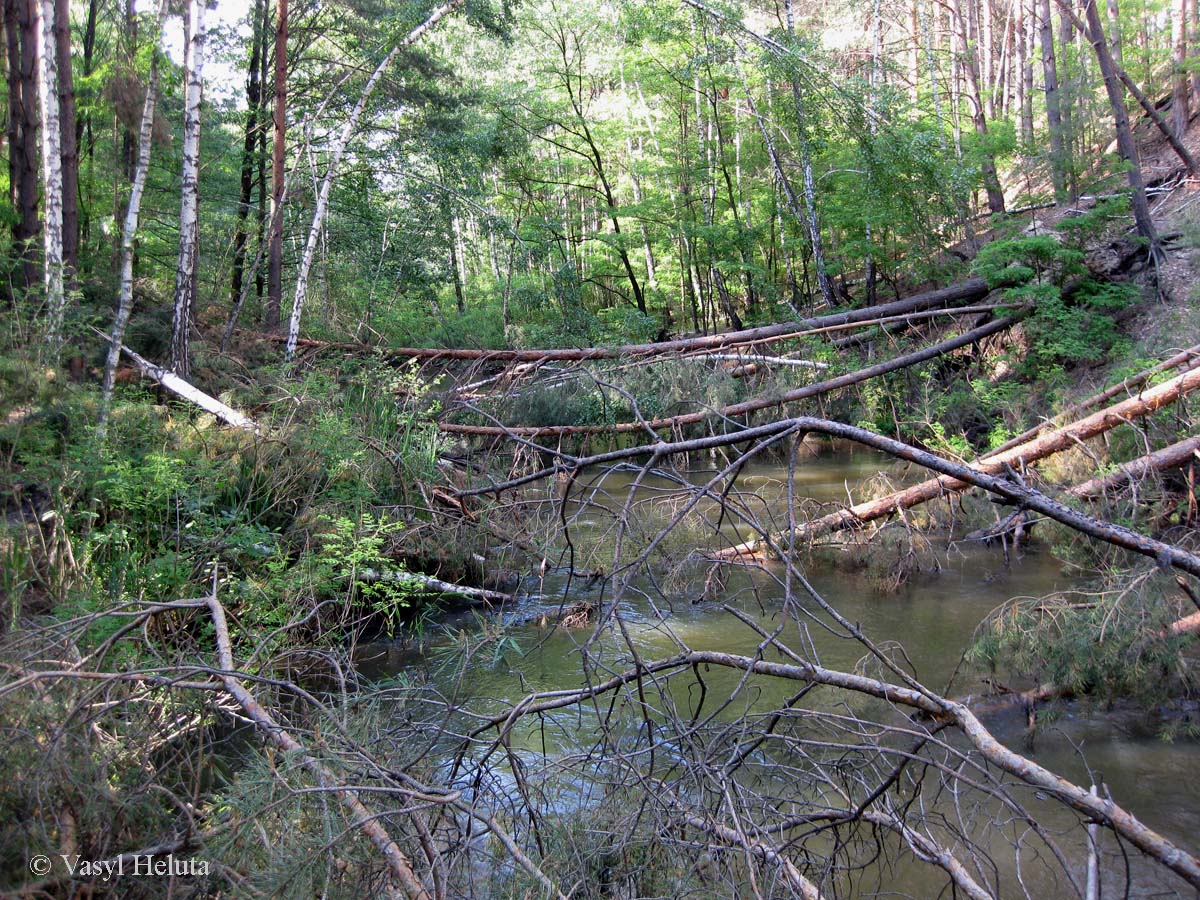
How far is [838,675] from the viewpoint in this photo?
311 cm

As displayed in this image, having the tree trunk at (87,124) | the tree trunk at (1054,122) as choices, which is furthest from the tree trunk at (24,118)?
the tree trunk at (1054,122)

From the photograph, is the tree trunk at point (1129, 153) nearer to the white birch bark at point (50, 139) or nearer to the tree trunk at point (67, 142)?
the white birch bark at point (50, 139)

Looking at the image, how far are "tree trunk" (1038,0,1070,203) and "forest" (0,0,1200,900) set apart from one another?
0.25 ft

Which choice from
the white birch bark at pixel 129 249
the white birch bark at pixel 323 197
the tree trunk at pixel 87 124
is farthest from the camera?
the tree trunk at pixel 87 124

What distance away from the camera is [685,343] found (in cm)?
1176

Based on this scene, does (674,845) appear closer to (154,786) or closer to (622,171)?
(154,786)

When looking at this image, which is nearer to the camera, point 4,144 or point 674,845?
→ point 674,845

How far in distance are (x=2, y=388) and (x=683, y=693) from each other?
5919mm

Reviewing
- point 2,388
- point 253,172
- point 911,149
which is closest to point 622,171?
point 253,172

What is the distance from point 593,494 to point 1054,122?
13158mm

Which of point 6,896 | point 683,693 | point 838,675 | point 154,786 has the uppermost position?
point 838,675

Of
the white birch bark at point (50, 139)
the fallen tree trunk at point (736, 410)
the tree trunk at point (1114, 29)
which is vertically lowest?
the fallen tree trunk at point (736, 410)

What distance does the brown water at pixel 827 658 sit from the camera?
3770 millimetres

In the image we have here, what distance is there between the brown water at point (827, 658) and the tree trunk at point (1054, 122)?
6.19 m
